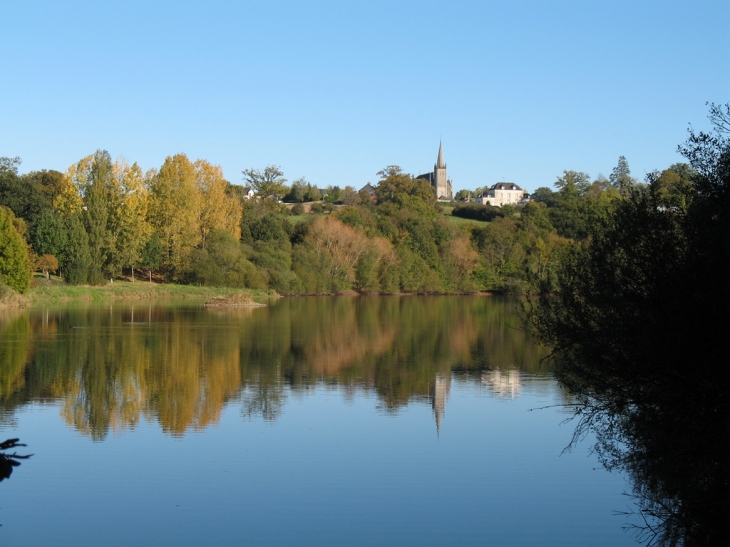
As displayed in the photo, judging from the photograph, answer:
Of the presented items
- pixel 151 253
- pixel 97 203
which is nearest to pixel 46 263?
pixel 97 203

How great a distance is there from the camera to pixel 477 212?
102 meters

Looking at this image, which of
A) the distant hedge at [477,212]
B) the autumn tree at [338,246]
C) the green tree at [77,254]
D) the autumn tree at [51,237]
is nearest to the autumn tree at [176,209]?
the green tree at [77,254]

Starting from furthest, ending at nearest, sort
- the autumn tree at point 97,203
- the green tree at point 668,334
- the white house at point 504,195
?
1. the white house at point 504,195
2. the autumn tree at point 97,203
3. the green tree at point 668,334

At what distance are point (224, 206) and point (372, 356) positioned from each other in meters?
41.8

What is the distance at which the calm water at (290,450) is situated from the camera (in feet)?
31.9

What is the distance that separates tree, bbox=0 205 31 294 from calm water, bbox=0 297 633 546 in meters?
19.5

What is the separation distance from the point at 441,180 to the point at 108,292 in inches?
4202

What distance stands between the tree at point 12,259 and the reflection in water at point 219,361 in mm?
5163

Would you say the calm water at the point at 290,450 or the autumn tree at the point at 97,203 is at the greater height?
the autumn tree at the point at 97,203

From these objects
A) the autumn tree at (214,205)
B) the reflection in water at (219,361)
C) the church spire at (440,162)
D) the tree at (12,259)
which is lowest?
the reflection in water at (219,361)

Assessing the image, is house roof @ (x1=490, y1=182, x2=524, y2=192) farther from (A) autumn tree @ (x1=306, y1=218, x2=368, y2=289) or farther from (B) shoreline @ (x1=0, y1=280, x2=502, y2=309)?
(B) shoreline @ (x1=0, y1=280, x2=502, y2=309)

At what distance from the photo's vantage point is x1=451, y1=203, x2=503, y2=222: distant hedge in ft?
324

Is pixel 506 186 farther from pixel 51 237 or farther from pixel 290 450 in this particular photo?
pixel 290 450

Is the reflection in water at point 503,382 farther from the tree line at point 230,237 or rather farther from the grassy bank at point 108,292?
the grassy bank at point 108,292
